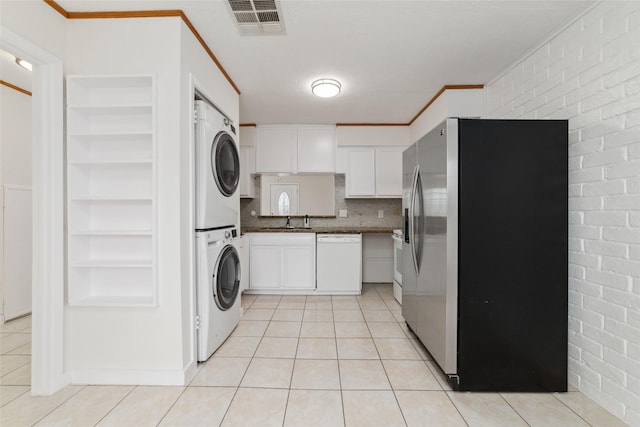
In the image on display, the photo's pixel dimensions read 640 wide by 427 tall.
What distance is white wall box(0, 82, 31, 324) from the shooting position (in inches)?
121

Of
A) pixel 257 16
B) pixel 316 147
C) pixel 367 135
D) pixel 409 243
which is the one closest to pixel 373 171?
pixel 367 135

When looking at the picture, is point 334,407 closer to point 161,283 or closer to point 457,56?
point 161,283

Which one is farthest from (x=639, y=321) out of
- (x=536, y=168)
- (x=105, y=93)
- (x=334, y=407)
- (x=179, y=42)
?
(x=105, y=93)

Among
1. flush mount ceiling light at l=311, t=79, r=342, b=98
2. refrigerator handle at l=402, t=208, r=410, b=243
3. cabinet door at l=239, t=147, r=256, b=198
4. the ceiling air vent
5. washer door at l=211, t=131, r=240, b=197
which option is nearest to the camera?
the ceiling air vent

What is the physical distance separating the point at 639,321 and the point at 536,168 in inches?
38.4

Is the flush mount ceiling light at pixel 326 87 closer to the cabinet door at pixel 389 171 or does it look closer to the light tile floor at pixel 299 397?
the cabinet door at pixel 389 171

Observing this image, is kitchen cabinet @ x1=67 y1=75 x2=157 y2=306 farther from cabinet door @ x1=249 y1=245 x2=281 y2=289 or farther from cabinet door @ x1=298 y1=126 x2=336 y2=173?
cabinet door @ x1=298 y1=126 x2=336 y2=173

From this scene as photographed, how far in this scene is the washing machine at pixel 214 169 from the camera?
226cm

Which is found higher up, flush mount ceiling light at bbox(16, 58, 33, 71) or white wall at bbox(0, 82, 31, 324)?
flush mount ceiling light at bbox(16, 58, 33, 71)

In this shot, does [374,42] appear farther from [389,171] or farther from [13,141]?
[13,141]

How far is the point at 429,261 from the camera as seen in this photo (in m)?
2.21

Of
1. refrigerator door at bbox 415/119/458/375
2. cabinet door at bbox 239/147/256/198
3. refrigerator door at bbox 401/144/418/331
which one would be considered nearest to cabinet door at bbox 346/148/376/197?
cabinet door at bbox 239/147/256/198

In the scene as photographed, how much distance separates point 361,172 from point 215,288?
2.88 metres

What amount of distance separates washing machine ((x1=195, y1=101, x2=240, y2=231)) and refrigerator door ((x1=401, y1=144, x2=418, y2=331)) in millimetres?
1609
